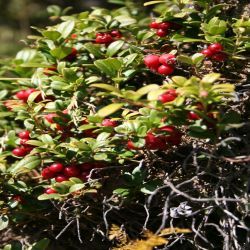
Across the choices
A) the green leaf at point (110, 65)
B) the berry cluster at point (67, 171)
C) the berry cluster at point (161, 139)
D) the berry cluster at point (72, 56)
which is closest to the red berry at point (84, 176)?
the berry cluster at point (67, 171)

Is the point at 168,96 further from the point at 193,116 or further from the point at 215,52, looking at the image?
the point at 215,52

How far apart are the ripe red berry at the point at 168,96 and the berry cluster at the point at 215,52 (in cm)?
30

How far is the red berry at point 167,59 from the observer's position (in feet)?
5.32

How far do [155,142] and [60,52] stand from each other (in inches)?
23.7

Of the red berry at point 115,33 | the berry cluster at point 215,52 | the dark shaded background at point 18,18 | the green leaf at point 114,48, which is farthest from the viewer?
the dark shaded background at point 18,18

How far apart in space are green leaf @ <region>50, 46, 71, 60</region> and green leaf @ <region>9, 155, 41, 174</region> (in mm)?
418

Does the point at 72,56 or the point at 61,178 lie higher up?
the point at 72,56

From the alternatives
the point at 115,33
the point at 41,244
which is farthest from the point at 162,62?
the point at 41,244

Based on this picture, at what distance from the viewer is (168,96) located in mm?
1369

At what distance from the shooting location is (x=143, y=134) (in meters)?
1.46

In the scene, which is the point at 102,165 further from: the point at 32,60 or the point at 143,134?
the point at 32,60

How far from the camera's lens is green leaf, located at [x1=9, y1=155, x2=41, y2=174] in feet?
5.47

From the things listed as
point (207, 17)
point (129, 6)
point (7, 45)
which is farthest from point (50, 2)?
point (207, 17)

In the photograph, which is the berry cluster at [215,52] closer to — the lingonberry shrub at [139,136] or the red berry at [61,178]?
the lingonberry shrub at [139,136]
